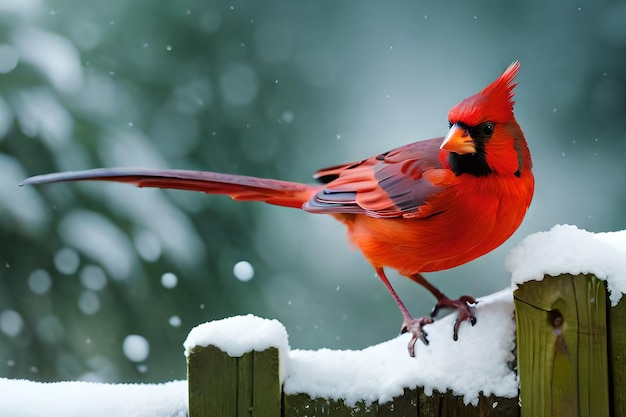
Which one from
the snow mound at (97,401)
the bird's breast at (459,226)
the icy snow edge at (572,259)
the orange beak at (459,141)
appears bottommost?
the snow mound at (97,401)

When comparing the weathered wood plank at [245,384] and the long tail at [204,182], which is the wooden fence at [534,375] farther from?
the long tail at [204,182]

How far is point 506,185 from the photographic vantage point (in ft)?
5.18

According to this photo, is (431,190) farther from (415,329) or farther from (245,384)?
(245,384)

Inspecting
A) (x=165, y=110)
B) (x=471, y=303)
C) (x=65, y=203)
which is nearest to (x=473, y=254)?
(x=471, y=303)

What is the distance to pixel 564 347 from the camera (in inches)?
50.9

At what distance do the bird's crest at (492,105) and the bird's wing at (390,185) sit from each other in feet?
0.48

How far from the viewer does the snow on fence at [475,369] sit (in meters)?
1.28

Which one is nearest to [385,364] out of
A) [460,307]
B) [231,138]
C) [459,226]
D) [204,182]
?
[460,307]

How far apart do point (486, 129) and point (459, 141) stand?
69mm

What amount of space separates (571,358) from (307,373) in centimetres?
45

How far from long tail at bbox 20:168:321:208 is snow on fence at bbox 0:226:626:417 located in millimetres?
493

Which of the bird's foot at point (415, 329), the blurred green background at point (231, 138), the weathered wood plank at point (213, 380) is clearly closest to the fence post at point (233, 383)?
the weathered wood plank at point (213, 380)

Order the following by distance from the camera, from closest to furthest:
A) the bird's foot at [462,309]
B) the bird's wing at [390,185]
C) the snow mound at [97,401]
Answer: the snow mound at [97,401] < the bird's foot at [462,309] < the bird's wing at [390,185]

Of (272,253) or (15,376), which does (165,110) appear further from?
(15,376)
